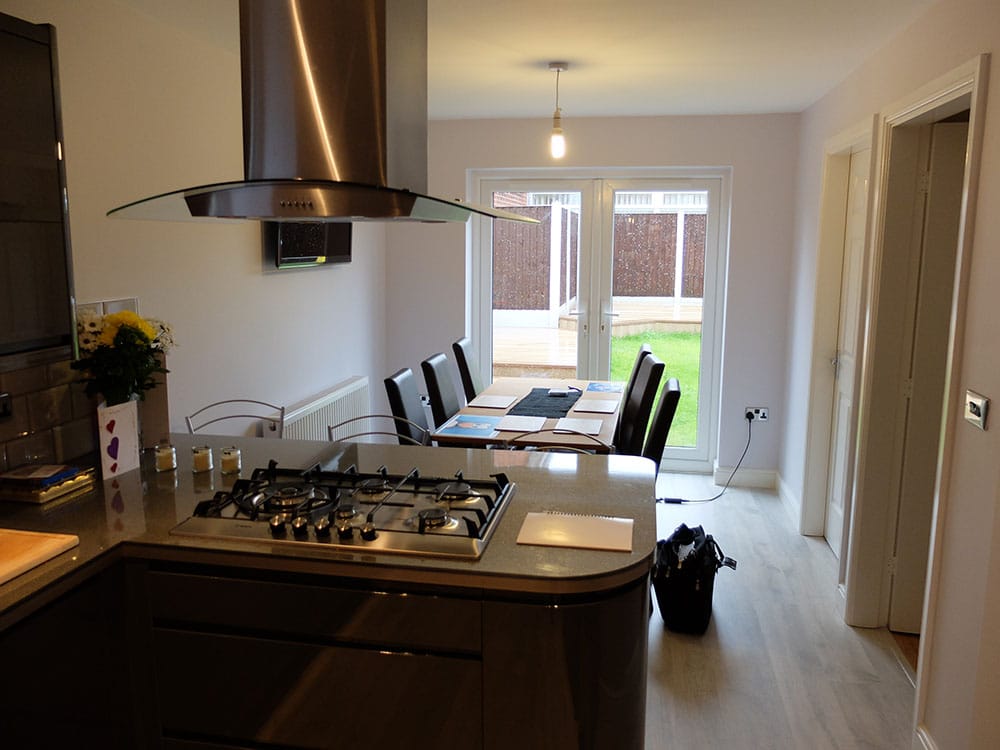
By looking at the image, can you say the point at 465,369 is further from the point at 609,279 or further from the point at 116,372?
the point at 116,372

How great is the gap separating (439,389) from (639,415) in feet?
3.45

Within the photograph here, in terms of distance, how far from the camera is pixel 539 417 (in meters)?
3.56

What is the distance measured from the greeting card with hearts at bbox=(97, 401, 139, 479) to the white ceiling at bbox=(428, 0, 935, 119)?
165 centimetres

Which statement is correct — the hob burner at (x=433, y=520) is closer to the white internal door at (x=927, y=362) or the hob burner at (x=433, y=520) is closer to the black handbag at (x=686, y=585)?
the black handbag at (x=686, y=585)

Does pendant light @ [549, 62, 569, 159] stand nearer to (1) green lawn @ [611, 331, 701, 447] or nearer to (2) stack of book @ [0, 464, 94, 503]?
(1) green lawn @ [611, 331, 701, 447]

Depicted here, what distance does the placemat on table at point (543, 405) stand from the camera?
367 cm

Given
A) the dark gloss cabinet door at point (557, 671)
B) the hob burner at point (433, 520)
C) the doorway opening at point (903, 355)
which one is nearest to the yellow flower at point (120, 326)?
the hob burner at point (433, 520)

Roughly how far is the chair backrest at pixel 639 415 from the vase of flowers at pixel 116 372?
2016 millimetres

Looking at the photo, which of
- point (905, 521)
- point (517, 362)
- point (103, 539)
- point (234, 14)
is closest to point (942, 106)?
point (905, 521)

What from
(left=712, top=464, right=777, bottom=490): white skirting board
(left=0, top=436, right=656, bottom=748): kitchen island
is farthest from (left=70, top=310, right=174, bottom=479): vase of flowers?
(left=712, top=464, right=777, bottom=490): white skirting board

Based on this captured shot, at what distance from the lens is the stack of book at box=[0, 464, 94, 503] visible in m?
1.95

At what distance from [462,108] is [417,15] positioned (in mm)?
2932

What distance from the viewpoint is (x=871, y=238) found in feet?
10.1

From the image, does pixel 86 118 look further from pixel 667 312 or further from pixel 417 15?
pixel 667 312
